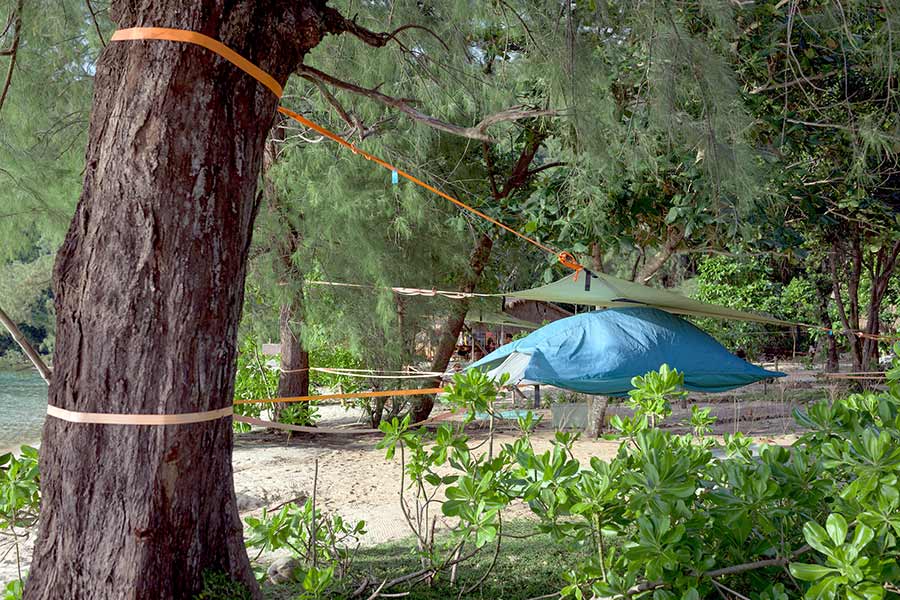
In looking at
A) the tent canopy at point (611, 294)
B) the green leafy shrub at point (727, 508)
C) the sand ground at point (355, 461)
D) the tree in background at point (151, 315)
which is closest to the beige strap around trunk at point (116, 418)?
the tree in background at point (151, 315)

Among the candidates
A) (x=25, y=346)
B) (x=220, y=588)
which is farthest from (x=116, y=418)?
(x=25, y=346)

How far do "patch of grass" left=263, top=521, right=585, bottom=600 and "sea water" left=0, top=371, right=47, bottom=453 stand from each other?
5.62 metres

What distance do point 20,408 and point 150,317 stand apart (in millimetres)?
11274

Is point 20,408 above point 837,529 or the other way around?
the other way around

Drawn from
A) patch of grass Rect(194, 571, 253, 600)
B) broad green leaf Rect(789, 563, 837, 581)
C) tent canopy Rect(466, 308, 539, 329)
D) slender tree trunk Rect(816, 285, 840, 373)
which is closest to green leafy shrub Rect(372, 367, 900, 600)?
broad green leaf Rect(789, 563, 837, 581)

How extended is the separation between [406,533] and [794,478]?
2.14 metres

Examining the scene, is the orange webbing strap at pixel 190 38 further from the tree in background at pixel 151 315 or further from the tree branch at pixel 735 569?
the tree branch at pixel 735 569

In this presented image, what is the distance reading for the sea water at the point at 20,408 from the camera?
8.51m

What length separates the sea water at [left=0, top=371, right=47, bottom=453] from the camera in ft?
27.9

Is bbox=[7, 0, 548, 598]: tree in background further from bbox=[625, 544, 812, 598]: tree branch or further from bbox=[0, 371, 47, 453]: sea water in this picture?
bbox=[0, 371, 47, 453]: sea water

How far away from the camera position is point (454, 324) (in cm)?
755

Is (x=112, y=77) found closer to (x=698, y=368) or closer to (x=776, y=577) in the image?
(x=776, y=577)

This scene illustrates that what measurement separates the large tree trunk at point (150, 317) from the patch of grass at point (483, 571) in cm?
46

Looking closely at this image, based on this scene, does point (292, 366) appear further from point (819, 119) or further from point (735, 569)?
point (735, 569)
